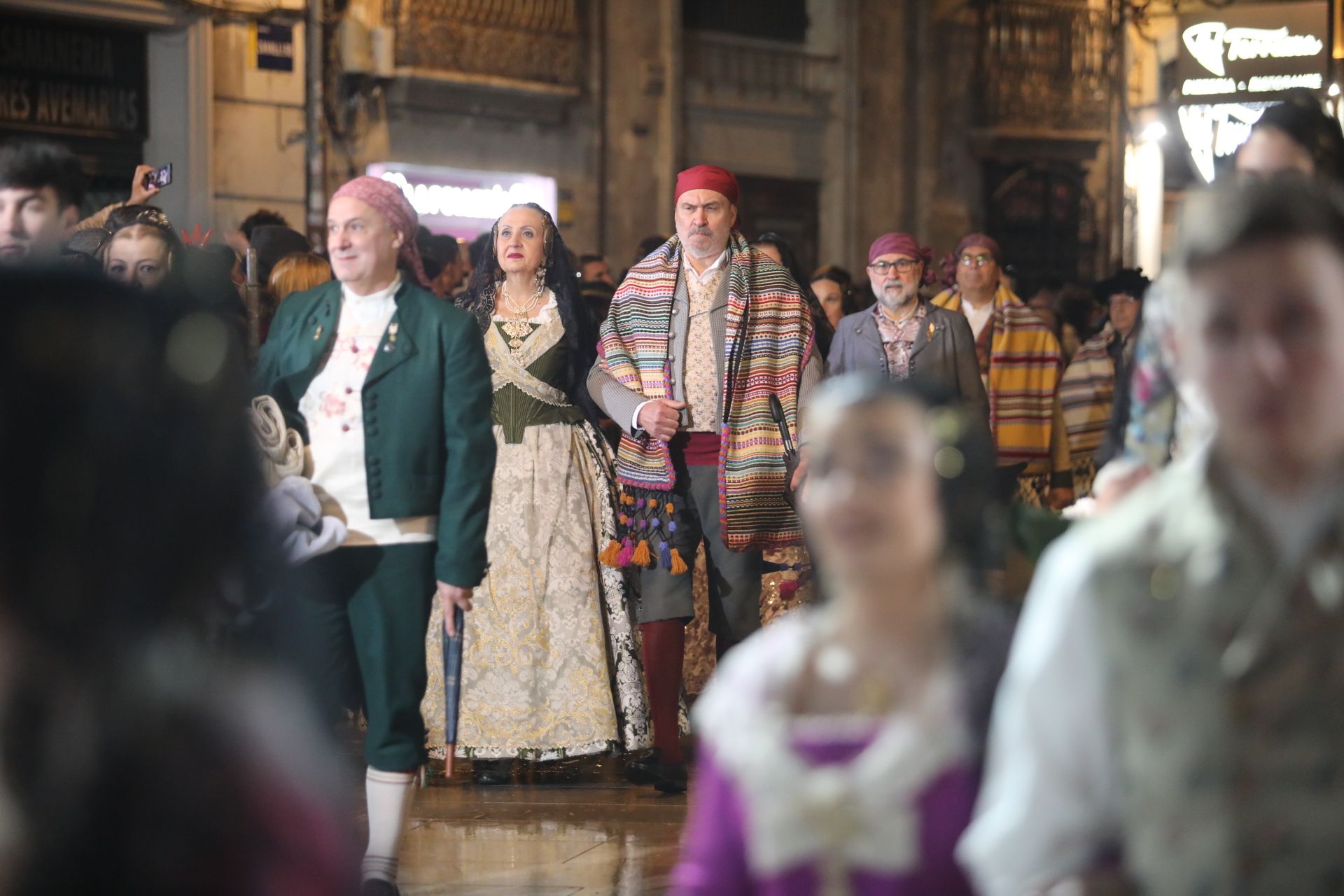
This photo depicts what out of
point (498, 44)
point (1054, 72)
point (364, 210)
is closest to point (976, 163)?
point (1054, 72)

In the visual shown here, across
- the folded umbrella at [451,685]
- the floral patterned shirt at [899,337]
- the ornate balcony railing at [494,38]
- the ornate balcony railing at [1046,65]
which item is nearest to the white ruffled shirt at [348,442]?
the folded umbrella at [451,685]

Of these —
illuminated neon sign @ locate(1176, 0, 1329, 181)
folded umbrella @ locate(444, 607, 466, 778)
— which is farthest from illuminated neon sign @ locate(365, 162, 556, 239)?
folded umbrella @ locate(444, 607, 466, 778)

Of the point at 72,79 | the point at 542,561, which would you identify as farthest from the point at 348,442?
the point at 72,79

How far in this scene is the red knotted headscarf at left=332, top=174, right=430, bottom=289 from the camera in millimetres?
5398

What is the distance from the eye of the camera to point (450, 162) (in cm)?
1666

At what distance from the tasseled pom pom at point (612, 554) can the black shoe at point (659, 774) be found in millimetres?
740

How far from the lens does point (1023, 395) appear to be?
9.50 meters

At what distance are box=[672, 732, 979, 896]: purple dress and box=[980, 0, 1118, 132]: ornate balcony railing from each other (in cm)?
1949

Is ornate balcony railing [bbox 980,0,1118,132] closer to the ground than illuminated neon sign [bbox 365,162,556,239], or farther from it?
farther from it

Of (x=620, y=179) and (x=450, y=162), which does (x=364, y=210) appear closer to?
(x=450, y=162)

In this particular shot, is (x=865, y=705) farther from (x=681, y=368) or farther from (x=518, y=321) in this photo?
(x=518, y=321)

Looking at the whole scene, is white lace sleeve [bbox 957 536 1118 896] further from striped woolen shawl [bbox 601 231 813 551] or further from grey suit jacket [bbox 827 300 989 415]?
grey suit jacket [bbox 827 300 989 415]

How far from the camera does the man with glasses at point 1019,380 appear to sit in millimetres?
9469

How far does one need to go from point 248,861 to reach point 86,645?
297mm
